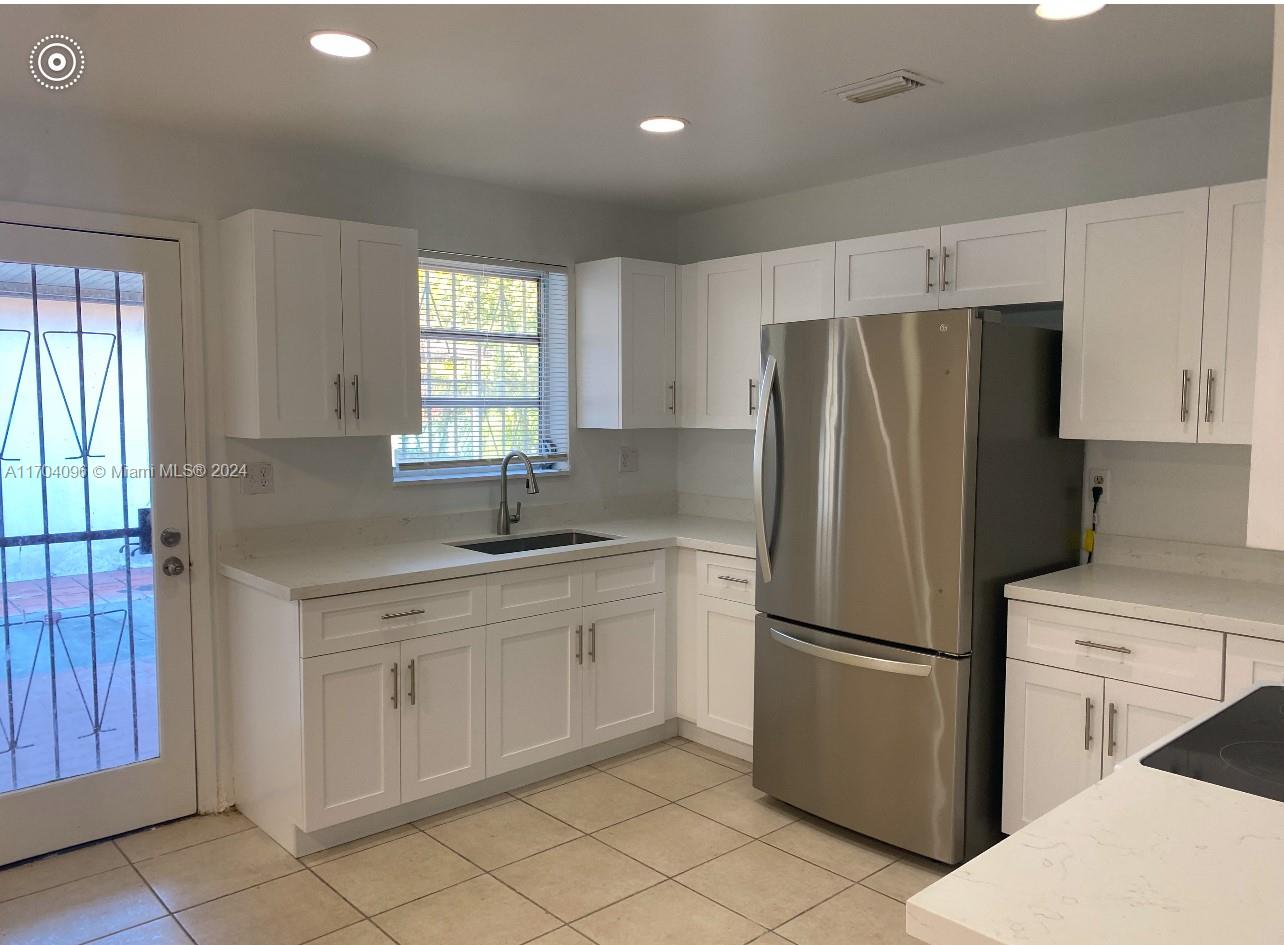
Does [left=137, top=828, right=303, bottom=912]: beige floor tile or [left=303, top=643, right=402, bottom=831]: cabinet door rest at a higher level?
[left=303, top=643, right=402, bottom=831]: cabinet door

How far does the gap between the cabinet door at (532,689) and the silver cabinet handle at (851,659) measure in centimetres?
82

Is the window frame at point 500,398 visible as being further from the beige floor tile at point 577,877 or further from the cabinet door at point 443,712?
the beige floor tile at point 577,877

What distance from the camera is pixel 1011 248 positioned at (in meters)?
3.13

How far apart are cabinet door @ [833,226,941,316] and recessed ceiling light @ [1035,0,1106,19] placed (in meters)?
1.11

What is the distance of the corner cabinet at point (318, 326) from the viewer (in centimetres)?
314

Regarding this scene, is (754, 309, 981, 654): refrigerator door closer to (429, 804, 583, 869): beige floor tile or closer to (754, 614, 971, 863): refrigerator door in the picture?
(754, 614, 971, 863): refrigerator door

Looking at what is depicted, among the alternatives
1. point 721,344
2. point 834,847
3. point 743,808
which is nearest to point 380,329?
point 721,344

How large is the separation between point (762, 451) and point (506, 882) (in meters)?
1.61

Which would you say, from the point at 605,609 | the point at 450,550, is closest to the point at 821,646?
the point at 605,609

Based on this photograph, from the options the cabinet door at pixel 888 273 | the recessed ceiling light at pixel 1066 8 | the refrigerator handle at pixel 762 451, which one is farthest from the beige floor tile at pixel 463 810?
the recessed ceiling light at pixel 1066 8

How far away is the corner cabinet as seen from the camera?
3.14 meters

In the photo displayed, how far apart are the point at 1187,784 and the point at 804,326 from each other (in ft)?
6.72

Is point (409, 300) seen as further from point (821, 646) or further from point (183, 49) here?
point (821, 646)

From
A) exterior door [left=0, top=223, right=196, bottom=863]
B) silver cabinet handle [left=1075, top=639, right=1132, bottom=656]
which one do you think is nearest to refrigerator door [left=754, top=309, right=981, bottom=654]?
silver cabinet handle [left=1075, top=639, right=1132, bottom=656]
